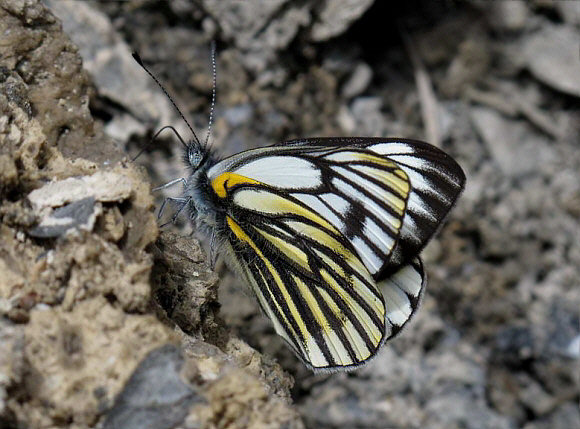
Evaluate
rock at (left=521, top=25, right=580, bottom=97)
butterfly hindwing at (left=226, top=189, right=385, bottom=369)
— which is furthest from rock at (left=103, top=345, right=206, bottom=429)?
rock at (left=521, top=25, right=580, bottom=97)

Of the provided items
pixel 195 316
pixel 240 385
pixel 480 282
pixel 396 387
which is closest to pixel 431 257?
pixel 480 282

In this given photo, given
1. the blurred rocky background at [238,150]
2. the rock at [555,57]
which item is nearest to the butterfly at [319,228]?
the blurred rocky background at [238,150]

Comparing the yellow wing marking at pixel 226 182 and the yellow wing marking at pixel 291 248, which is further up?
the yellow wing marking at pixel 226 182

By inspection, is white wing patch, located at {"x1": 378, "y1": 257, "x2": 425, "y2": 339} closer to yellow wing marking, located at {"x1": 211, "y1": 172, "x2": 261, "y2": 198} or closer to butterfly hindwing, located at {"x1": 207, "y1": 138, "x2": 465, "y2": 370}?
butterfly hindwing, located at {"x1": 207, "y1": 138, "x2": 465, "y2": 370}

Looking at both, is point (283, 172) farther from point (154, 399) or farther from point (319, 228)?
point (154, 399)

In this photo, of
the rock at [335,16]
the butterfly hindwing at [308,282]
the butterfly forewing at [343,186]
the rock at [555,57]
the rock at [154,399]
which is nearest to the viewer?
the rock at [154,399]

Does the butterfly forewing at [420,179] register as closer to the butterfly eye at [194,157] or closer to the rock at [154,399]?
the butterfly eye at [194,157]

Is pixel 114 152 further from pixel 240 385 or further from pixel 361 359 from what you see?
pixel 361 359

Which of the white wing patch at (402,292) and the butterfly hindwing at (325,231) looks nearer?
the butterfly hindwing at (325,231)
